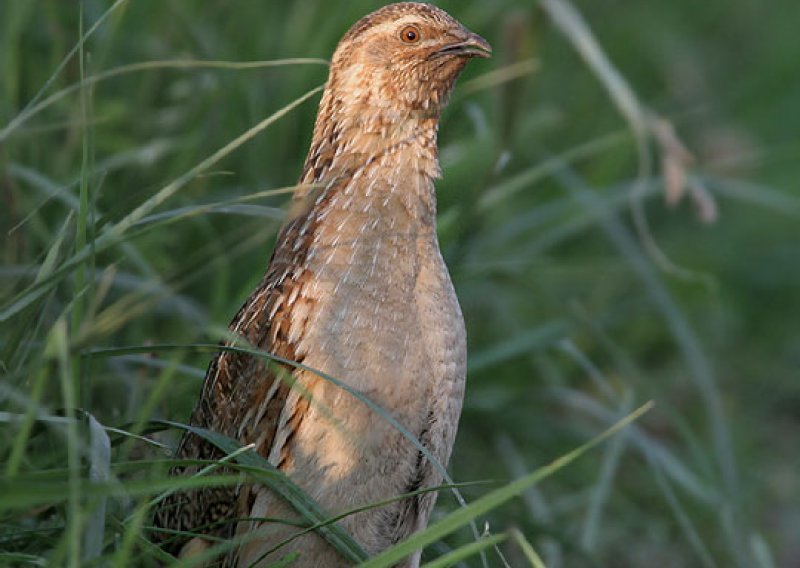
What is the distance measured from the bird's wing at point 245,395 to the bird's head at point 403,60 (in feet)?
1.14

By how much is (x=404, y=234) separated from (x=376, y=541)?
2.08 feet

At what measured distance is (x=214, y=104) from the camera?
4609 millimetres

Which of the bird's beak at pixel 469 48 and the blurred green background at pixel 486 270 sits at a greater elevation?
the bird's beak at pixel 469 48

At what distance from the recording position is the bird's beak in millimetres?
3402

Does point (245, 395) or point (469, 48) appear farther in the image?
point (469, 48)

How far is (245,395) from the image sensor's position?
10.2ft

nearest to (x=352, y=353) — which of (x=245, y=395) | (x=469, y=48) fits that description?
(x=245, y=395)

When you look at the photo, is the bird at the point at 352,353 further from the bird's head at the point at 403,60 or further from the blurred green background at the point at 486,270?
the blurred green background at the point at 486,270

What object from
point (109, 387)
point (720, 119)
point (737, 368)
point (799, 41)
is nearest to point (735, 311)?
point (737, 368)

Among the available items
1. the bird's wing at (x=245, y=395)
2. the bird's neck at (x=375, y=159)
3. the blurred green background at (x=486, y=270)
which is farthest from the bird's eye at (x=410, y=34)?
the bird's wing at (x=245, y=395)

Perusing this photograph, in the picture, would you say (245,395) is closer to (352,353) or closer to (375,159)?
(352,353)

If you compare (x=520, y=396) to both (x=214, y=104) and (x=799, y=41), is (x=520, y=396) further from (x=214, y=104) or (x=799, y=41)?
(x=799, y=41)

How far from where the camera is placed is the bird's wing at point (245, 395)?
3.07m

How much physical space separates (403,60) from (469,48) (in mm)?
172
